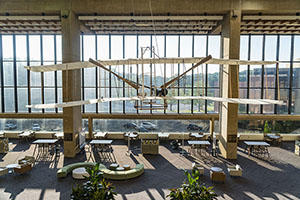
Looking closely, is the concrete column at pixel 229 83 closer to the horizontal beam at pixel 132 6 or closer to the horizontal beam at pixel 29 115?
the horizontal beam at pixel 132 6

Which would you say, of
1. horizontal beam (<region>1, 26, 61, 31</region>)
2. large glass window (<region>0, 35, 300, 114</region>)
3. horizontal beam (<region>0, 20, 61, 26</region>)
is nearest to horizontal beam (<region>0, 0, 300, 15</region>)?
horizontal beam (<region>0, 20, 61, 26</region>)

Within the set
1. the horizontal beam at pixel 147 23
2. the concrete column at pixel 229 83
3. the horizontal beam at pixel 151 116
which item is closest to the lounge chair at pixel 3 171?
the horizontal beam at pixel 151 116

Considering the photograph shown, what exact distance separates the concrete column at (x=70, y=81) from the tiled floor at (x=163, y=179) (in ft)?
3.44

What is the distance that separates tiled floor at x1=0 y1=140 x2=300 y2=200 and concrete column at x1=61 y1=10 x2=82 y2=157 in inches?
41.3

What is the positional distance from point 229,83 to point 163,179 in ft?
21.9

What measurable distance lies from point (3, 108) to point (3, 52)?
4686 mm

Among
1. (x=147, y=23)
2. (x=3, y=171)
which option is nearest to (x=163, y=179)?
(x=3, y=171)

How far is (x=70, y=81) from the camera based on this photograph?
12.1 meters

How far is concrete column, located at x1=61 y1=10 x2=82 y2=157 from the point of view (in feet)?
39.1

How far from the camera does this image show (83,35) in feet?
53.9

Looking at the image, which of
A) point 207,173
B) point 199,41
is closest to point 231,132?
point 207,173

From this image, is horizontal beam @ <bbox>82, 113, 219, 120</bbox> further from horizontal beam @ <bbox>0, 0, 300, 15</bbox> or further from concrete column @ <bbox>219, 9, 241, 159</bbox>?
horizontal beam @ <bbox>0, 0, 300, 15</bbox>

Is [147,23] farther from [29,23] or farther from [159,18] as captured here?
[29,23]

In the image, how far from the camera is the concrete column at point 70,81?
1191 centimetres
